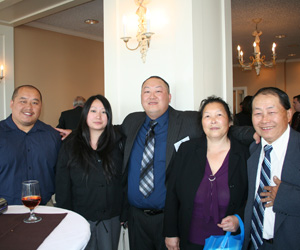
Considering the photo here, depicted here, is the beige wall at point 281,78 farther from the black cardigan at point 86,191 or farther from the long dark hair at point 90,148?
the black cardigan at point 86,191

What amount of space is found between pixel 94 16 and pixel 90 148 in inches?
153

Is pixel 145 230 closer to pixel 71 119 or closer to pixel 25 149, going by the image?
pixel 25 149

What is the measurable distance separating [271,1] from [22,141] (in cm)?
454

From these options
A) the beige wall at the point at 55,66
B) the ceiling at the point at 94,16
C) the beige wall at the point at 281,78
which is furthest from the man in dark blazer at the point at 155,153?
the beige wall at the point at 281,78

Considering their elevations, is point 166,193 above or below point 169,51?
below

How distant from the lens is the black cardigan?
2186 millimetres

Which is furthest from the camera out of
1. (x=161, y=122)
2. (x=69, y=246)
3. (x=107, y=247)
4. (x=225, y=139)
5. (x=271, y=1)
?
(x=271, y=1)

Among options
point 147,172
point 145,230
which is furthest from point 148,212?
point 147,172

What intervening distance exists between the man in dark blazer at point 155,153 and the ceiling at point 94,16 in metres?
2.50

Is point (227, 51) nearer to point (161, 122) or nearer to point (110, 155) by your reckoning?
point (161, 122)

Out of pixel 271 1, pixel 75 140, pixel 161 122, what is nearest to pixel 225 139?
pixel 161 122

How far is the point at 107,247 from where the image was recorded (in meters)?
2.22

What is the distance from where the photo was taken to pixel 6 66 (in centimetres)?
534

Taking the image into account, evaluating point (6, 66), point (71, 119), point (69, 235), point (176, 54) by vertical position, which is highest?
point (6, 66)
